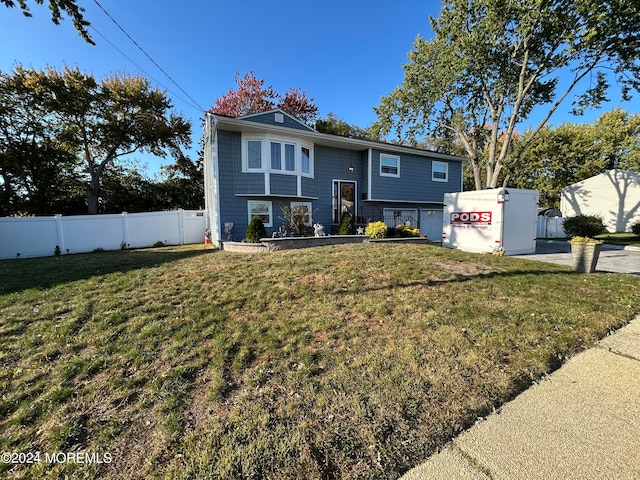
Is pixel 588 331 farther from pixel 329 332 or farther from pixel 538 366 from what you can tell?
pixel 329 332

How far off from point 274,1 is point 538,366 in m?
13.2

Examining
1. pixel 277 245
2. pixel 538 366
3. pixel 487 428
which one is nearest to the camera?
pixel 487 428

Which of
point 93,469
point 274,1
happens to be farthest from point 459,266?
point 274,1

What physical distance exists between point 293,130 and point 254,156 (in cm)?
198

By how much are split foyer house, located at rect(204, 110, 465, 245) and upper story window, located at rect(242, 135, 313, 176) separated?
0.13 feet

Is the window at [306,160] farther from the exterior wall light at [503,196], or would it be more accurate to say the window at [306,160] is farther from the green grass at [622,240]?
the green grass at [622,240]

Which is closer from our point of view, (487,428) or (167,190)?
(487,428)

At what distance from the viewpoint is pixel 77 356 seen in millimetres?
3047

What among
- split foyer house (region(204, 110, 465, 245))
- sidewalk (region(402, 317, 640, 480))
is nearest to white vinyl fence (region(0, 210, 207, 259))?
split foyer house (region(204, 110, 465, 245))

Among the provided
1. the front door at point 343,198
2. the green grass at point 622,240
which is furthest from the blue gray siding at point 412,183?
the green grass at point 622,240

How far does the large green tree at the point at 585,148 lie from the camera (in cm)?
2448

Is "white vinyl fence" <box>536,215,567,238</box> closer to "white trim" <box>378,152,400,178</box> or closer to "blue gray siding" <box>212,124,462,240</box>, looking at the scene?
"blue gray siding" <box>212,124,462,240</box>

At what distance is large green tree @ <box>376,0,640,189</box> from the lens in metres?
11.9

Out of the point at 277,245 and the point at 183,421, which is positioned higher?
the point at 277,245
